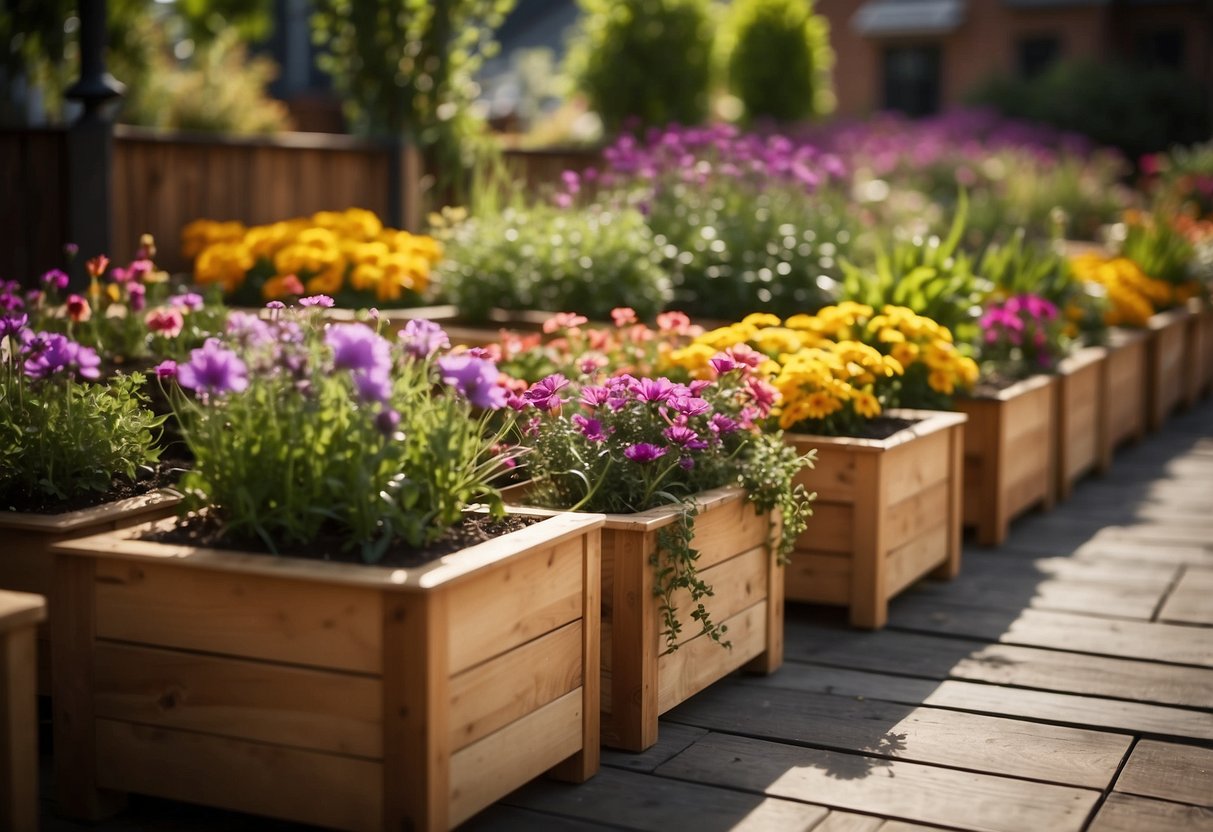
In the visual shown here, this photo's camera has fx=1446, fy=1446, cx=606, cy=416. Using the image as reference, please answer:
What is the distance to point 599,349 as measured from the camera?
14.1ft

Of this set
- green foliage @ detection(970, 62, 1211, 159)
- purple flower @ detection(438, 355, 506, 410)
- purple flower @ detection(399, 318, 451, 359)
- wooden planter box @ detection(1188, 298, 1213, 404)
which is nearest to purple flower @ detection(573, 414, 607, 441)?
purple flower @ detection(399, 318, 451, 359)

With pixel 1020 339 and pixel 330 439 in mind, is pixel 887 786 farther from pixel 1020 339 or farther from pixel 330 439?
pixel 1020 339

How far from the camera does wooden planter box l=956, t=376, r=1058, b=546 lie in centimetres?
509

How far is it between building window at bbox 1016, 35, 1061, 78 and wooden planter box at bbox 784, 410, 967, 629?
65.9 feet

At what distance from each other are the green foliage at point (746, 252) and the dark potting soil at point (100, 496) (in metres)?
2.58

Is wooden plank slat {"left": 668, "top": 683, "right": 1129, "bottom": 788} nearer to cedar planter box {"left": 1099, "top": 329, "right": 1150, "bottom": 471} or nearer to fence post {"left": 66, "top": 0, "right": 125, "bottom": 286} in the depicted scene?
fence post {"left": 66, "top": 0, "right": 125, "bottom": 286}

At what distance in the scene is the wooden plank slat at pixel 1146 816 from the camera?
108 inches

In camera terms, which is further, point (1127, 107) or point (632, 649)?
point (1127, 107)

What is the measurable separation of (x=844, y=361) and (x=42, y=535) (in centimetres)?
225

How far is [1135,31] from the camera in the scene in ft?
74.0

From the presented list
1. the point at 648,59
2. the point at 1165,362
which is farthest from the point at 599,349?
the point at 648,59

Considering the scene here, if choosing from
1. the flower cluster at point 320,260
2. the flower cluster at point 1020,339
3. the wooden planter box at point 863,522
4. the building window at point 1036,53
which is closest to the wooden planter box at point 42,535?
the wooden planter box at point 863,522

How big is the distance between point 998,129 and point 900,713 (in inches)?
658

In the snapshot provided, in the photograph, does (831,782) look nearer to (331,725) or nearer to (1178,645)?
(331,725)
